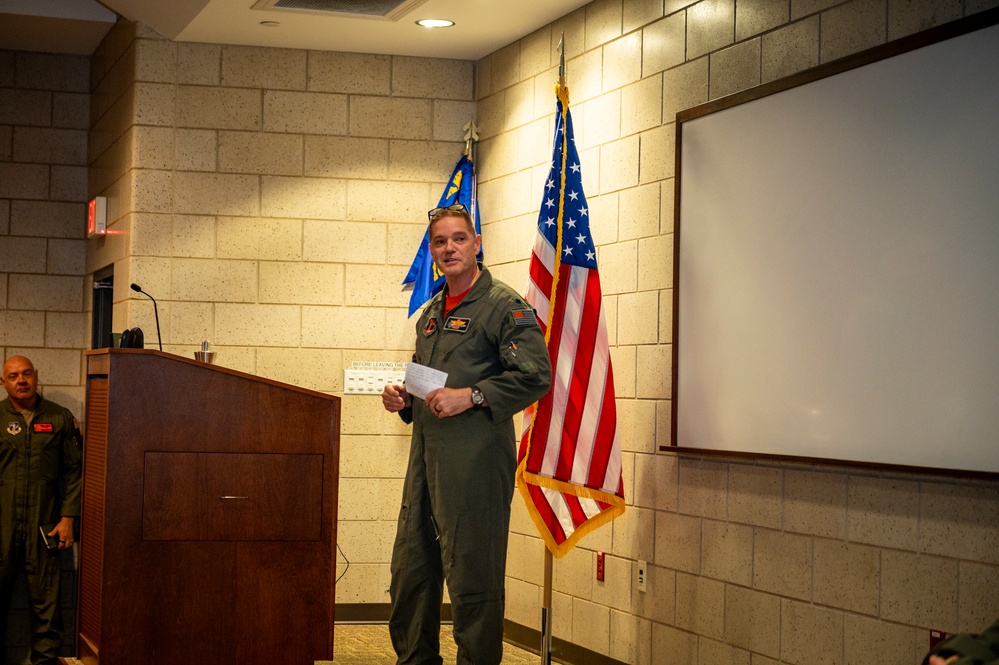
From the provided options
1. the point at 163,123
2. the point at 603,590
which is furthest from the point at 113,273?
the point at 603,590

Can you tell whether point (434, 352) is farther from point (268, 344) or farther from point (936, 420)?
point (268, 344)

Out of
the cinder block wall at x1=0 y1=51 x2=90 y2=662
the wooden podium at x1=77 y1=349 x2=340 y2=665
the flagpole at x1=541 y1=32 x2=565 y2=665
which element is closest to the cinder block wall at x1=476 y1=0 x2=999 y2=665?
the flagpole at x1=541 y1=32 x2=565 y2=665

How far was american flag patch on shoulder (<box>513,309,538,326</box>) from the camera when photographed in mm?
3277

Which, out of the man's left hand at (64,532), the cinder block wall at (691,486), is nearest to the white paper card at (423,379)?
the cinder block wall at (691,486)

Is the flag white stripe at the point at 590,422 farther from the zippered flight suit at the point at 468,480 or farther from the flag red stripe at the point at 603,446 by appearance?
the zippered flight suit at the point at 468,480

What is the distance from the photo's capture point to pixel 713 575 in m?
3.72

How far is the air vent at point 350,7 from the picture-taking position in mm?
4648

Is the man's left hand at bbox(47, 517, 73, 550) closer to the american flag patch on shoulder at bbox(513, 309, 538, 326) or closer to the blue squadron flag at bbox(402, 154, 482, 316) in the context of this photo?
the blue squadron flag at bbox(402, 154, 482, 316)

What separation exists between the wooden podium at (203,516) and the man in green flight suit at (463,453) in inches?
13.3

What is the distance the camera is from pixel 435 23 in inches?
191

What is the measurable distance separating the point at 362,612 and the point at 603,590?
4.73ft

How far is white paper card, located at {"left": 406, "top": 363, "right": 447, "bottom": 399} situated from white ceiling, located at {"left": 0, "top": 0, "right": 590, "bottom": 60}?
1951mm

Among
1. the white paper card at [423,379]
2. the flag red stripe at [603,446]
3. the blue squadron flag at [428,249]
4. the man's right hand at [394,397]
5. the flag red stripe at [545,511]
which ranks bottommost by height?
the flag red stripe at [545,511]

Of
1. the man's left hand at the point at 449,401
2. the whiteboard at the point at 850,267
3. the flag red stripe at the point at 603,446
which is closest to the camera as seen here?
the whiteboard at the point at 850,267
